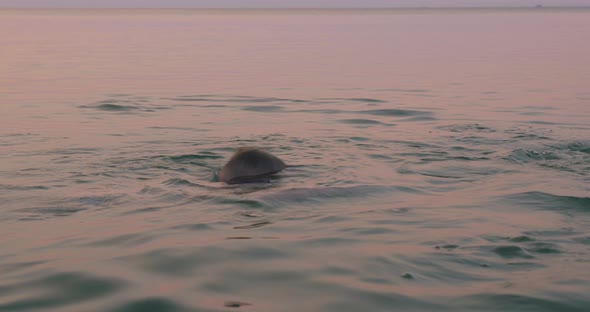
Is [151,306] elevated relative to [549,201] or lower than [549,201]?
lower

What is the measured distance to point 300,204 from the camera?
24.3ft

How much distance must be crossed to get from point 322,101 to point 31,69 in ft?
40.4

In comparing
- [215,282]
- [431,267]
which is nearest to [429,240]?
[431,267]

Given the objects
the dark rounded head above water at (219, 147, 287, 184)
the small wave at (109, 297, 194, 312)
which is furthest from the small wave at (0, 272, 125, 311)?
the dark rounded head above water at (219, 147, 287, 184)

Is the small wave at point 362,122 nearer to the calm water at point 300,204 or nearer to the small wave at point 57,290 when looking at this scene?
the calm water at point 300,204

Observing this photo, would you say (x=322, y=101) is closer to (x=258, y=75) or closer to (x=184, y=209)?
(x=258, y=75)

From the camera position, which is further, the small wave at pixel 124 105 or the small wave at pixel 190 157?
the small wave at pixel 124 105

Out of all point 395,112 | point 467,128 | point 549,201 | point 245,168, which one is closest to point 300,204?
point 245,168

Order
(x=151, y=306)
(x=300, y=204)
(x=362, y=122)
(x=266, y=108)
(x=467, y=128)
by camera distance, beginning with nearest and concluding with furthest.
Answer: (x=151, y=306) → (x=300, y=204) → (x=467, y=128) → (x=362, y=122) → (x=266, y=108)

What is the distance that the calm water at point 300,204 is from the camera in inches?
196

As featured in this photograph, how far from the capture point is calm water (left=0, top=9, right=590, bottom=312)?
4969 mm

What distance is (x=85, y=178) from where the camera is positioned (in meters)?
8.69

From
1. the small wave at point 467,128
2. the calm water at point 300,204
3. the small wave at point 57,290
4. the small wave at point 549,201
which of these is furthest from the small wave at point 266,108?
the small wave at point 57,290

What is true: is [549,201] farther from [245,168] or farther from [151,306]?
[151,306]
